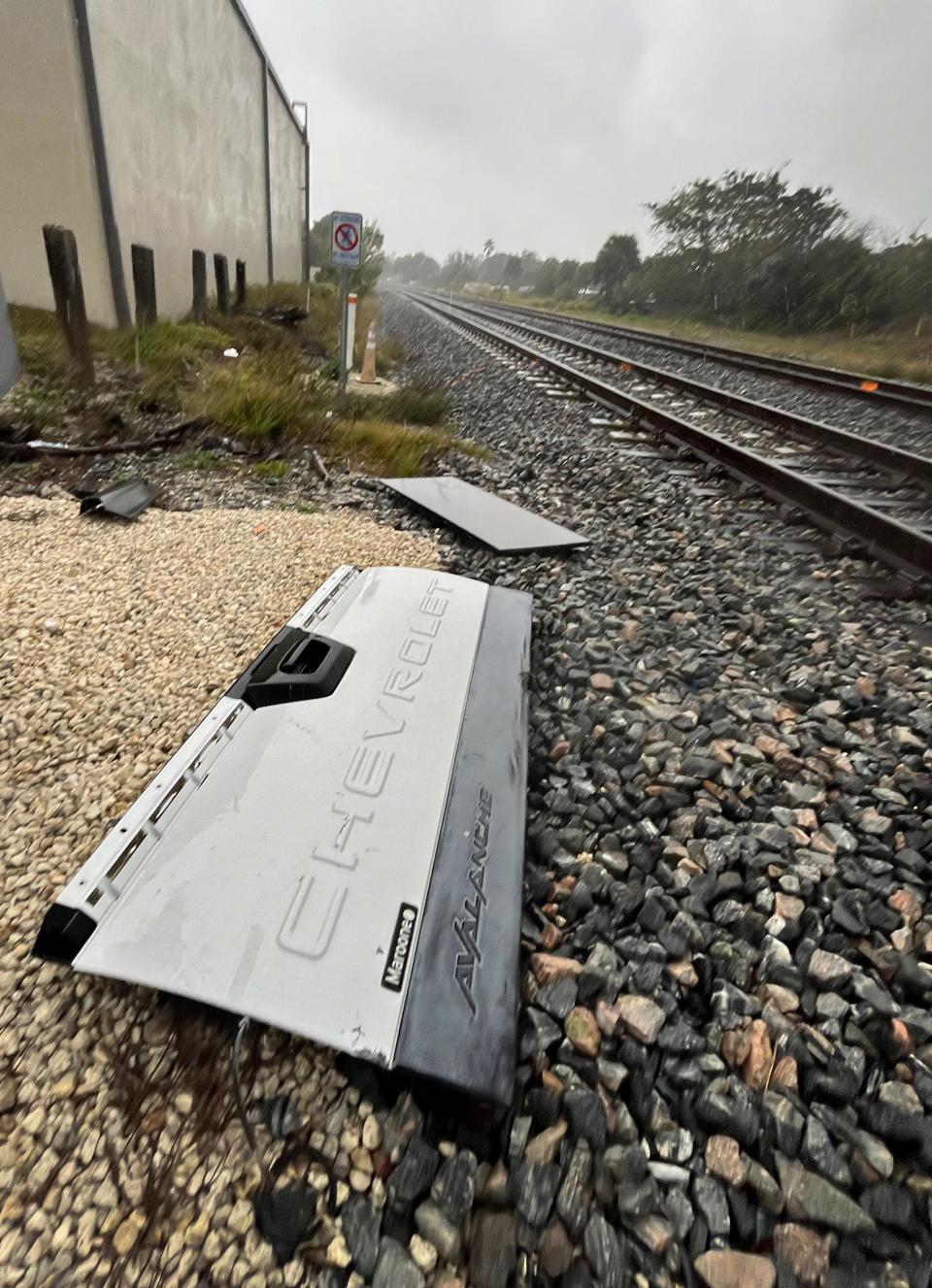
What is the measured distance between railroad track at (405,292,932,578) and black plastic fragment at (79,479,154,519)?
14.7ft

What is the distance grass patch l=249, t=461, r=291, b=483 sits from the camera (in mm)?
5129

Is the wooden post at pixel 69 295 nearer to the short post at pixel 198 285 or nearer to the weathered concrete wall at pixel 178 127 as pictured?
the weathered concrete wall at pixel 178 127

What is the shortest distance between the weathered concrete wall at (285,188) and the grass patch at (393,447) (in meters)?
18.9

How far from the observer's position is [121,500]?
422cm

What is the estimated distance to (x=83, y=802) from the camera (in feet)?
6.36

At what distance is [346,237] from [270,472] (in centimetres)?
413

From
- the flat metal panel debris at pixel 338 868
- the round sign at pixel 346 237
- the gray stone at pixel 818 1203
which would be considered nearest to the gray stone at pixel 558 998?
the flat metal panel debris at pixel 338 868

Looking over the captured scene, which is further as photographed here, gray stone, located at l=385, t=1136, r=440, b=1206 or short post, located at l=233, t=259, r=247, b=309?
short post, located at l=233, t=259, r=247, b=309

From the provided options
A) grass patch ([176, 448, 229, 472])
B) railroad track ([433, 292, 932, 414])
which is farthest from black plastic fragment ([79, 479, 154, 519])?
railroad track ([433, 292, 932, 414])

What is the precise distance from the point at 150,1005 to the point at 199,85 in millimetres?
16415

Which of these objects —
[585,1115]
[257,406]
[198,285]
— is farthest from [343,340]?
[585,1115]

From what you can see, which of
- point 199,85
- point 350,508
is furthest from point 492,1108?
point 199,85

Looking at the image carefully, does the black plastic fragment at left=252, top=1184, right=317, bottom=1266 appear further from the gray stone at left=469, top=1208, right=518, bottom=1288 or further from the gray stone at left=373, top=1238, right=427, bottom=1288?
the gray stone at left=469, top=1208, right=518, bottom=1288

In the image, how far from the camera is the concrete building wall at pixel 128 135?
7.63 metres
